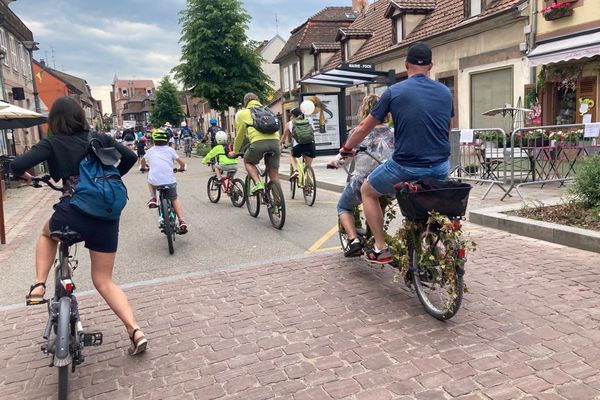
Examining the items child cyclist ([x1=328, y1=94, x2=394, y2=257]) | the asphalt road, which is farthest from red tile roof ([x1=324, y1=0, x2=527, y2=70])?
child cyclist ([x1=328, y1=94, x2=394, y2=257])

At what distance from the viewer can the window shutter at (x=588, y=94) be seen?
1198 cm

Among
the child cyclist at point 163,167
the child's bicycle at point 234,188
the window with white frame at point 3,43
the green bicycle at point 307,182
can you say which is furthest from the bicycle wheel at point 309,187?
the window with white frame at point 3,43

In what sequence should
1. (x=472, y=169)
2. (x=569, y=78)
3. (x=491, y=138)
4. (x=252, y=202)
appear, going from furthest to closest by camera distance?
(x=569, y=78), (x=472, y=169), (x=491, y=138), (x=252, y=202)

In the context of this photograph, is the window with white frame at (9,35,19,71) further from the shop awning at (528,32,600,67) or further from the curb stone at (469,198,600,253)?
the curb stone at (469,198,600,253)

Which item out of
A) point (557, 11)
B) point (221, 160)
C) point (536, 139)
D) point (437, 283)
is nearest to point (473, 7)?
point (557, 11)

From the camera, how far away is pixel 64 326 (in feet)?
9.69

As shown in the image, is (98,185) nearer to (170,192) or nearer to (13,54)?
(170,192)

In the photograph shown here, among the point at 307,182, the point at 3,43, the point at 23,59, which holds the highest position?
the point at 23,59

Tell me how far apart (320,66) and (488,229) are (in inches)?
951

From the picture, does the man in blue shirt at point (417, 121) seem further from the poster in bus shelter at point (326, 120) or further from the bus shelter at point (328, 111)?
the poster in bus shelter at point (326, 120)

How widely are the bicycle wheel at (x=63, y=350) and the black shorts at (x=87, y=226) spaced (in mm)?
493

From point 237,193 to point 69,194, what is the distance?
6440mm

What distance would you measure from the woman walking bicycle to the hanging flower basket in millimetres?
12419

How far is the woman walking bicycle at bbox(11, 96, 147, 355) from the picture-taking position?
321cm
